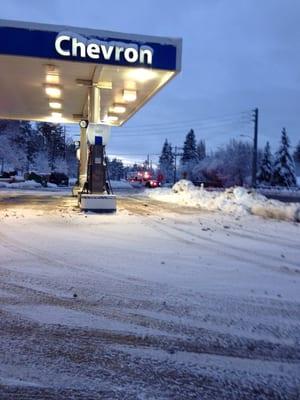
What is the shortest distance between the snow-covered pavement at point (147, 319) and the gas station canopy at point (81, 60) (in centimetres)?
662

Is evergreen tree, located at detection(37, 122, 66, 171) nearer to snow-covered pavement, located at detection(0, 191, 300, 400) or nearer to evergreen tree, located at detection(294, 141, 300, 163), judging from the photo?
evergreen tree, located at detection(294, 141, 300, 163)

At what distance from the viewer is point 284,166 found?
71500 mm

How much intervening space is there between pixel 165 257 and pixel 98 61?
323 inches

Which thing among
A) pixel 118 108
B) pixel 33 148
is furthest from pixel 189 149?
pixel 118 108

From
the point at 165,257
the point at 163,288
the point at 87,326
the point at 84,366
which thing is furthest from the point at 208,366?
the point at 165,257

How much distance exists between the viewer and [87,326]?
4.76m

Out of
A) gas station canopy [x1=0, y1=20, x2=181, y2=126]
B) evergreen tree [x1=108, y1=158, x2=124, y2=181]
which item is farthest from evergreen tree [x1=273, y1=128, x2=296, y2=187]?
evergreen tree [x1=108, y1=158, x2=124, y2=181]

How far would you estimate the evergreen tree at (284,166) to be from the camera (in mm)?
70625

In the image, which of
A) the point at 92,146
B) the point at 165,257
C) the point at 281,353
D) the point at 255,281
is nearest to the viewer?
the point at 281,353

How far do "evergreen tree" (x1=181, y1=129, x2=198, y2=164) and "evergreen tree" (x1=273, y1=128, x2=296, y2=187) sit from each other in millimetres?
45815

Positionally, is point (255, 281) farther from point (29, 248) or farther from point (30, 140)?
point (30, 140)

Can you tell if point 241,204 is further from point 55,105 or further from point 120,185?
point 120,185

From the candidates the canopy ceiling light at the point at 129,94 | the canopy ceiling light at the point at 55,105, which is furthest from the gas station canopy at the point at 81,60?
the canopy ceiling light at the point at 55,105

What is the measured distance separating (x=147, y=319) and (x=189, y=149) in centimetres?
11445
